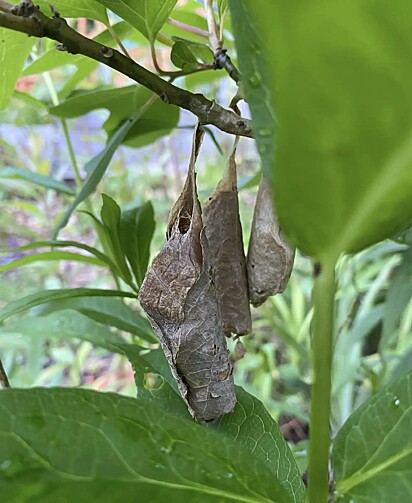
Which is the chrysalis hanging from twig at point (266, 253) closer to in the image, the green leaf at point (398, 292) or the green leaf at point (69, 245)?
the green leaf at point (69, 245)

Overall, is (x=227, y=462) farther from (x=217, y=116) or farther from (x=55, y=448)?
(x=217, y=116)

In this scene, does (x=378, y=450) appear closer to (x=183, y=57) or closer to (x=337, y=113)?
(x=337, y=113)

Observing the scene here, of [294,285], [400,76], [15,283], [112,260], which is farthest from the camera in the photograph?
[15,283]

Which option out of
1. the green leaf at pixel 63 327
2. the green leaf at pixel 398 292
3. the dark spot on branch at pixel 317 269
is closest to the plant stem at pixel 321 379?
the dark spot on branch at pixel 317 269

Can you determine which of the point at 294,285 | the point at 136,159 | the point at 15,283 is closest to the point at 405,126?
the point at 294,285

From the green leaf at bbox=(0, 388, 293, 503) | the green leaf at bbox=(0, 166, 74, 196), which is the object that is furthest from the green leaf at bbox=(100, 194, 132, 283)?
the green leaf at bbox=(0, 388, 293, 503)

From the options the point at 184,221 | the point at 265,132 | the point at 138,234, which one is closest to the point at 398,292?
the point at 138,234

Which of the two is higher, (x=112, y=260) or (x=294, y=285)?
(x=112, y=260)
